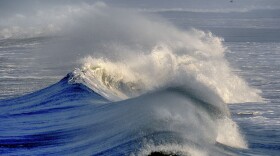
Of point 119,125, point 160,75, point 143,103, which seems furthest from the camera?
point 160,75

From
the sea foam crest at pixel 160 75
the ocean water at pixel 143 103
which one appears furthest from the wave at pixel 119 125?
the sea foam crest at pixel 160 75

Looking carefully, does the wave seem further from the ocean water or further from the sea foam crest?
the sea foam crest

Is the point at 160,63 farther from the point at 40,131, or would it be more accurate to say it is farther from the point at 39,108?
the point at 40,131

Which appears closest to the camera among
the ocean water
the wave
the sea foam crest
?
the wave

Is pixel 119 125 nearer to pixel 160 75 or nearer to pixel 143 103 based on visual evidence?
pixel 143 103

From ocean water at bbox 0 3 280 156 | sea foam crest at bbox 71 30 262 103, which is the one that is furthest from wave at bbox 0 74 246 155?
sea foam crest at bbox 71 30 262 103

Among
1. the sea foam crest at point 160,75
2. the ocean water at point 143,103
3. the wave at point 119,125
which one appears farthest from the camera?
the sea foam crest at point 160,75

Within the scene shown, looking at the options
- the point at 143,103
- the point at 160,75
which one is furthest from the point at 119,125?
the point at 160,75

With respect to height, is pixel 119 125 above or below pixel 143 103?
below

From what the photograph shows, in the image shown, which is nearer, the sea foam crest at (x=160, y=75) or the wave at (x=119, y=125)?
the wave at (x=119, y=125)

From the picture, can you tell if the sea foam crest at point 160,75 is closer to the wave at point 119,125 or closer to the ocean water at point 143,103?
the ocean water at point 143,103
